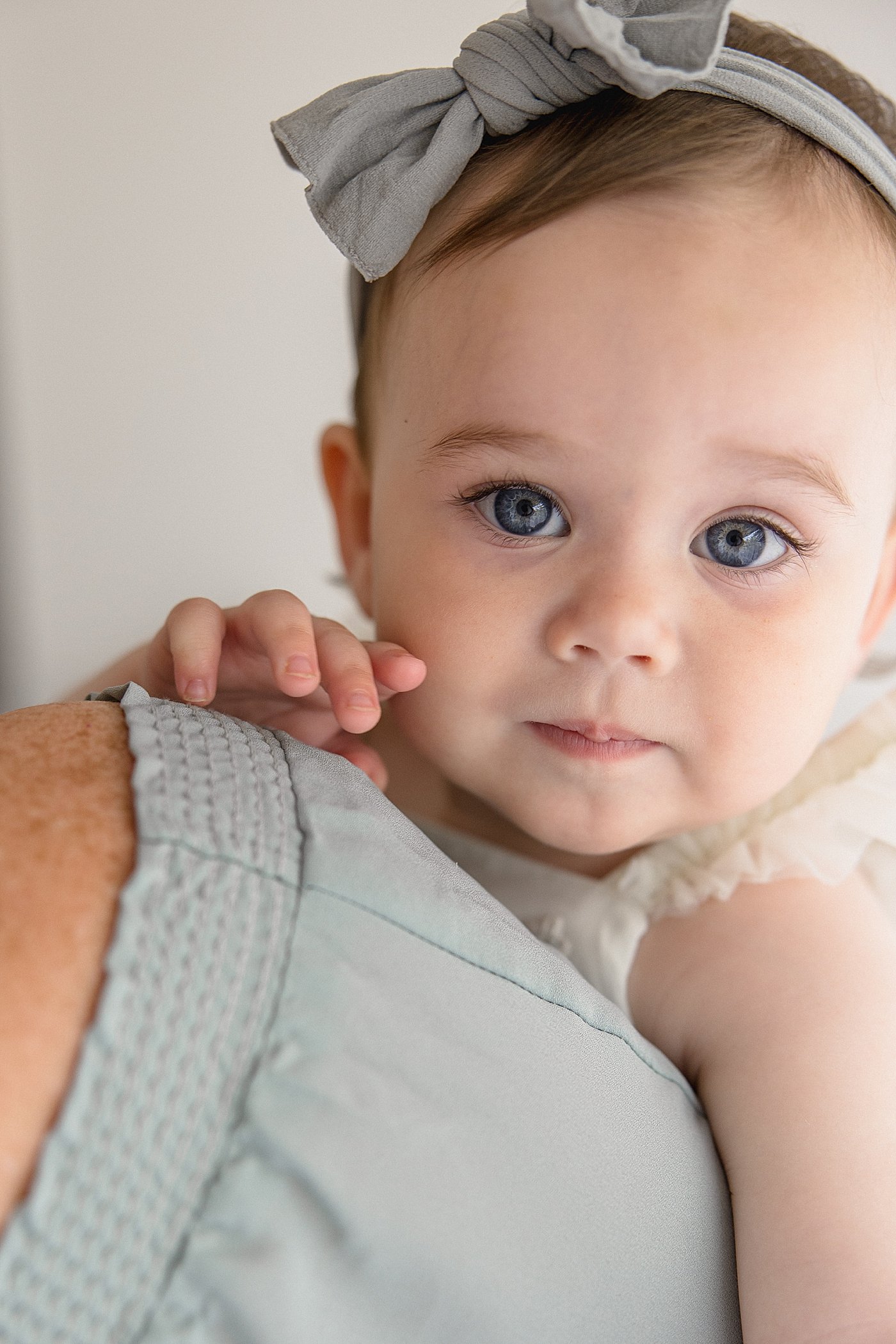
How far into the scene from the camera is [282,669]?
836 mm

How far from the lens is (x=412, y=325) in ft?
3.07

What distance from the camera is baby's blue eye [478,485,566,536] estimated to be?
867 millimetres

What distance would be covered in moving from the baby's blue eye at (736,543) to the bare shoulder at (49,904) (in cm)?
47

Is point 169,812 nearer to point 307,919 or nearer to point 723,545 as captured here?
point 307,919

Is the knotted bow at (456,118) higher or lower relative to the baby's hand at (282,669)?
higher

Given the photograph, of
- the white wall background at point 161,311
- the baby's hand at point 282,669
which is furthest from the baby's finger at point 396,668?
the white wall background at point 161,311

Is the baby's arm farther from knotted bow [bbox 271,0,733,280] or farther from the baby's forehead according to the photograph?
knotted bow [bbox 271,0,733,280]

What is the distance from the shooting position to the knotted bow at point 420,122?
866 mm

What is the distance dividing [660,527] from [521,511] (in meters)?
0.12

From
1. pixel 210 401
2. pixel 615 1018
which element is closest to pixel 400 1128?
pixel 615 1018

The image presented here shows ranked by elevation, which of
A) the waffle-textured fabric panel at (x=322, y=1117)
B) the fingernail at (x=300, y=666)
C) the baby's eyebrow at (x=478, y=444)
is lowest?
the waffle-textured fabric panel at (x=322, y=1117)

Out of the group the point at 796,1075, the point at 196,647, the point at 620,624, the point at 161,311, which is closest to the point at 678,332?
the point at 620,624

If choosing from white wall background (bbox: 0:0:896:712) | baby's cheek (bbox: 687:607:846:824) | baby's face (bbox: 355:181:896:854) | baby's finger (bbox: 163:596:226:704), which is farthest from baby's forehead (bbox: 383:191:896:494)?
white wall background (bbox: 0:0:896:712)

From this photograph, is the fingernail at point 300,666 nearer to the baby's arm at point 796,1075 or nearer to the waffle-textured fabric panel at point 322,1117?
the waffle-textured fabric panel at point 322,1117
